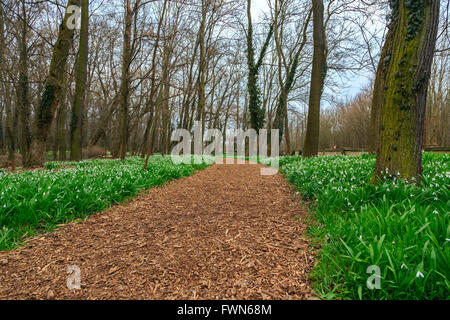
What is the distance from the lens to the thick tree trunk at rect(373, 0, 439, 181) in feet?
9.11

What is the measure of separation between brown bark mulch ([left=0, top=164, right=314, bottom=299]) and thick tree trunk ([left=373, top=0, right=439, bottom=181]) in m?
1.68

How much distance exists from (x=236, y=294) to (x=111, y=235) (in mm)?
1959

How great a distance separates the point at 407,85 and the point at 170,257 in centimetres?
387

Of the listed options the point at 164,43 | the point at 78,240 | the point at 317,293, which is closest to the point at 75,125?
the point at 164,43

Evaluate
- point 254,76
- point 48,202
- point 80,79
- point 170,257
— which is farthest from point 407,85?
point 254,76

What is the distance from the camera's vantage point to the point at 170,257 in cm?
210

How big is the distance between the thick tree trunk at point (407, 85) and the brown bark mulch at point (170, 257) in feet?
5.51

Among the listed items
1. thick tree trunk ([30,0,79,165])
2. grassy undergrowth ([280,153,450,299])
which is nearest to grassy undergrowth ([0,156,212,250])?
grassy undergrowth ([280,153,450,299])

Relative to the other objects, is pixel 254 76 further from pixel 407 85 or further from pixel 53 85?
pixel 407 85

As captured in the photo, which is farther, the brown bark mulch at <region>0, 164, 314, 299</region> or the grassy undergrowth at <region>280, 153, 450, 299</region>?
the brown bark mulch at <region>0, 164, 314, 299</region>

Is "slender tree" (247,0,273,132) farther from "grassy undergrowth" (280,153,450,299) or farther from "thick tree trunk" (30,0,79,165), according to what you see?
"grassy undergrowth" (280,153,450,299)

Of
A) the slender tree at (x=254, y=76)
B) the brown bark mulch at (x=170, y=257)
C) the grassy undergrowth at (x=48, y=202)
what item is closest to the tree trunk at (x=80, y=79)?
the grassy undergrowth at (x=48, y=202)

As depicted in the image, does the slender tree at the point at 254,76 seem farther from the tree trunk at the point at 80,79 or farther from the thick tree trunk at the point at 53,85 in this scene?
the thick tree trunk at the point at 53,85

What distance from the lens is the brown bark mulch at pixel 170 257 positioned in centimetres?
162
